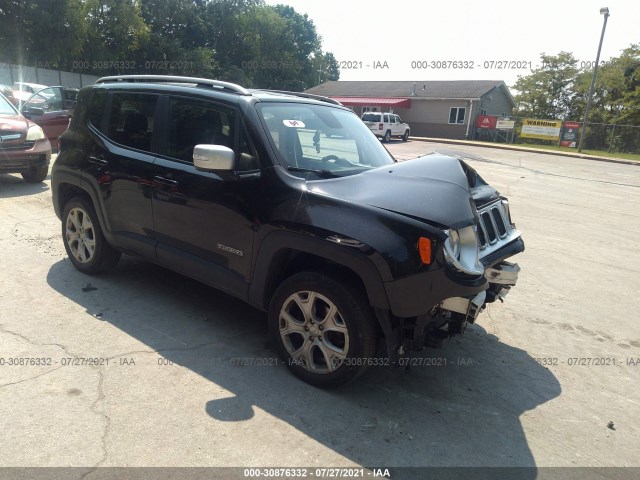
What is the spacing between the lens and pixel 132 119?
179 inches

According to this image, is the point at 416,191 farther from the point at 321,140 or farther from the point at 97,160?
the point at 97,160

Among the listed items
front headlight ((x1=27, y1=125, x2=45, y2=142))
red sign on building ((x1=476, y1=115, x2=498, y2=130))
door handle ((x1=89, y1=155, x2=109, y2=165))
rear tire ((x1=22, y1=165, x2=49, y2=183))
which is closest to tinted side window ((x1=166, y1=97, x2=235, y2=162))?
door handle ((x1=89, y1=155, x2=109, y2=165))

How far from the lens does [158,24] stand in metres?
45.8

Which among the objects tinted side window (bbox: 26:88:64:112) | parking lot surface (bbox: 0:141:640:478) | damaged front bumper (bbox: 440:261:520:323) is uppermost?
tinted side window (bbox: 26:88:64:112)

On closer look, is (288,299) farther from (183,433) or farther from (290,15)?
(290,15)

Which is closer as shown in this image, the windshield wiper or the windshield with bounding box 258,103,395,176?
the windshield wiper

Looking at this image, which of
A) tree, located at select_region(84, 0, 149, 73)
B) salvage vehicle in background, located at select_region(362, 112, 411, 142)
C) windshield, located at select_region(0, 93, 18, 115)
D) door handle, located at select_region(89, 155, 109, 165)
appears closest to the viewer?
door handle, located at select_region(89, 155, 109, 165)

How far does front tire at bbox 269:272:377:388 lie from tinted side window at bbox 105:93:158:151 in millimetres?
2024

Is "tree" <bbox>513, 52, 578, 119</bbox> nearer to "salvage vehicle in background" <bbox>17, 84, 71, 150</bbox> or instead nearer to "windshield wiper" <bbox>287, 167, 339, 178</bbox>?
"salvage vehicle in background" <bbox>17, 84, 71, 150</bbox>

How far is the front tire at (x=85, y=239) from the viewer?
4.89 metres

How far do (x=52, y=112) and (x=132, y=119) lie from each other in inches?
384

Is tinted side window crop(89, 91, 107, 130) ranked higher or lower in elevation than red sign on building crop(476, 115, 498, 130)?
lower

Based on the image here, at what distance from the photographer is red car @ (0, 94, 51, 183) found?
852 centimetres

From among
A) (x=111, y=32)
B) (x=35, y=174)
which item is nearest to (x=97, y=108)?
(x=35, y=174)
